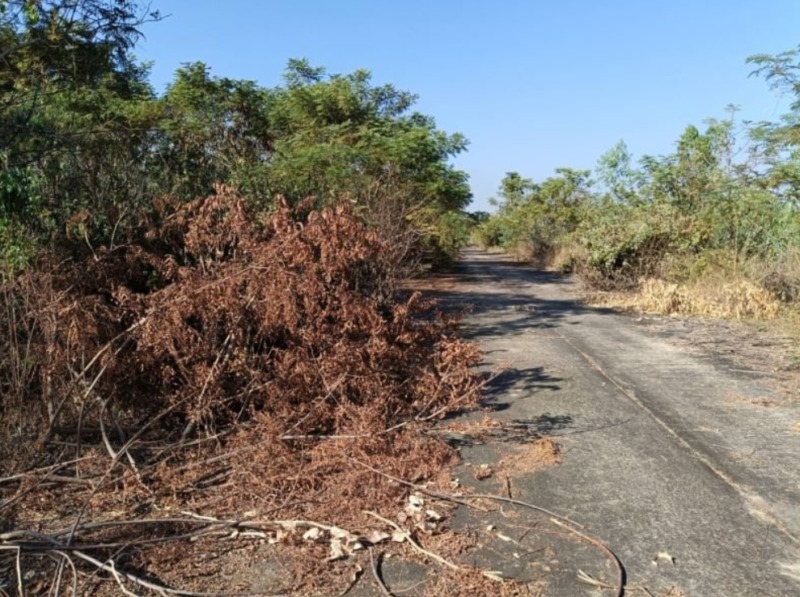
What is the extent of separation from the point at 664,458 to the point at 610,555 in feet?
5.70

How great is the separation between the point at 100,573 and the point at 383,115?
19.4 meters

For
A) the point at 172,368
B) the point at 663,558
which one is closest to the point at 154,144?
the point at 172,368

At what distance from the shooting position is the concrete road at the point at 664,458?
11.8 ft

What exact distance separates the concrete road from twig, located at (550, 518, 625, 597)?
0.16 feet

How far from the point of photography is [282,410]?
5.23 m

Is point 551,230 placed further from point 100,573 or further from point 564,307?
point 100,573

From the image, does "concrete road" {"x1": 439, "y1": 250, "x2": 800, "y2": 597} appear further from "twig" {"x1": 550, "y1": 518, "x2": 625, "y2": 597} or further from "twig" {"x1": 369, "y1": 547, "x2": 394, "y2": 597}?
"twig" {"x1": 369, "y1": 547, "x2": 394, "y2": 597}

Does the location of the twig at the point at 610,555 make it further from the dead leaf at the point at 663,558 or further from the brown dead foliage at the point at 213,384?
the brown dead foliage at the point at 213,384

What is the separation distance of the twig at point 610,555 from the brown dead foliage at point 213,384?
40.5 inches

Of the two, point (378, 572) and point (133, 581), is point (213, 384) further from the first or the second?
point (378, 572)

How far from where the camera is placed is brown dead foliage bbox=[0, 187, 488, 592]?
4.27m

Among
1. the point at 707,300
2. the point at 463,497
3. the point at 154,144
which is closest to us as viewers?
the point at 463,497

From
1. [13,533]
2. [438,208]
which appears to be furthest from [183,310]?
[438,208]

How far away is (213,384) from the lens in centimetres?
520
